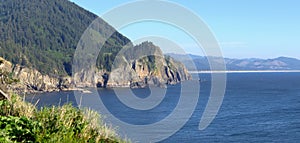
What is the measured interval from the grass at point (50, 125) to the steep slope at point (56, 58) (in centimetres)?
11743

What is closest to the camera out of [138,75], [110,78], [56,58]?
[110,78]

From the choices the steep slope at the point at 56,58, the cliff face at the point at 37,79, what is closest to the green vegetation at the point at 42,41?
the steep slope at the point at 56,58

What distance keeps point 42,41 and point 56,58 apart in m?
15.6

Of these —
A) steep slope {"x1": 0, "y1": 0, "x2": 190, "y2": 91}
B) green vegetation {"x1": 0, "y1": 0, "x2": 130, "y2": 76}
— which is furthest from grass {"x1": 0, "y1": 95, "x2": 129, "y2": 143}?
green vegetation {"x1": 0, "y1": 0, "x2": 130, "y2": 76}

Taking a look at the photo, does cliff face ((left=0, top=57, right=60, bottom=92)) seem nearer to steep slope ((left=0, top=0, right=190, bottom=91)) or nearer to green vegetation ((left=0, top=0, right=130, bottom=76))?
steep slope ((left=0, top=0, right=190, bottom=91))

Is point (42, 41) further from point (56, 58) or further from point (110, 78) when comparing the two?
point (110, 78)

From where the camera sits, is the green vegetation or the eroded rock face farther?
the green vegetation

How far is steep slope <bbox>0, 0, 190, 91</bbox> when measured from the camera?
141625 millimetres

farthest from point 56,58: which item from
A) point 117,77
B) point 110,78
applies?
point 110,78

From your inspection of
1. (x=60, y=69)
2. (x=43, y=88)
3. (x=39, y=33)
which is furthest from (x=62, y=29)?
(x=43, y=88)

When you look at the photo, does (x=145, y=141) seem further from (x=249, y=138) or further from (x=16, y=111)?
(x=16, y=111)

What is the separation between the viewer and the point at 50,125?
20.2 feet

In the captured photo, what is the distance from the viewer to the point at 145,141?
4659 centimetres

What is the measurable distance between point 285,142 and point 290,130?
7.35 m
